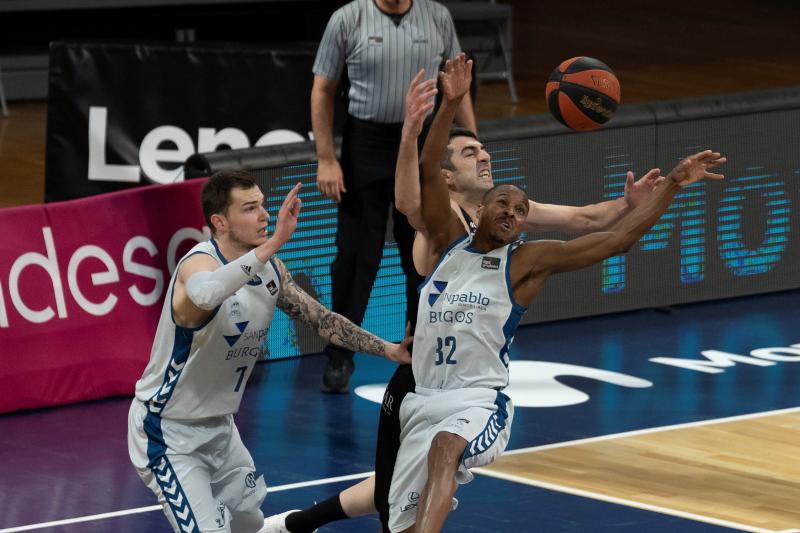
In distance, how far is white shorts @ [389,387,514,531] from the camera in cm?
634

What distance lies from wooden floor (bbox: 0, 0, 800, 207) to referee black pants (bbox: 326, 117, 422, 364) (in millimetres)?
4695

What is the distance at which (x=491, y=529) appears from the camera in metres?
7.44

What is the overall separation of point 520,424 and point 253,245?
3125mm

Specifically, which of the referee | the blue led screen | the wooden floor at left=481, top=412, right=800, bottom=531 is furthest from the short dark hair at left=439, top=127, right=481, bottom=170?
the blue led screen

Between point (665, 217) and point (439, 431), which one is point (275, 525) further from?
point (665, 217)

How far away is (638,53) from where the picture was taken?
767 inches

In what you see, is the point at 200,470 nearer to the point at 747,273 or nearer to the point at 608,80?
the point at 608,80

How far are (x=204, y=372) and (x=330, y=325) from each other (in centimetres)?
60

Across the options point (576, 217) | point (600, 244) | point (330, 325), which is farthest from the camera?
point (576, 217)

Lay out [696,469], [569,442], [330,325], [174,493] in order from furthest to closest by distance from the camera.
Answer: [569,442] → [696,469] → [330,325] → [174,493]

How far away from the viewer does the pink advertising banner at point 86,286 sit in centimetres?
930

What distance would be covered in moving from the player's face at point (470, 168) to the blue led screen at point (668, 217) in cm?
343

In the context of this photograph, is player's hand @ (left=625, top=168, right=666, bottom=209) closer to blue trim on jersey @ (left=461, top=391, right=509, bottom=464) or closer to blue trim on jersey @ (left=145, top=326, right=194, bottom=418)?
blue trim on jersey @ (left=461, top=391, right=509, bottom=464)

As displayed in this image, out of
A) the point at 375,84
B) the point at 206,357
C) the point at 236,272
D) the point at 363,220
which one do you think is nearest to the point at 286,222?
the point at 236,272
